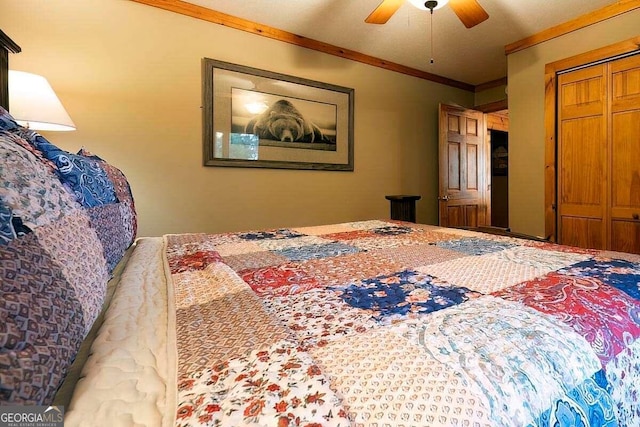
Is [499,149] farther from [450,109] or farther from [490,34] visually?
[490,34]

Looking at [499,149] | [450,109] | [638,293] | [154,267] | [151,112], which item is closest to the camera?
[638,293]

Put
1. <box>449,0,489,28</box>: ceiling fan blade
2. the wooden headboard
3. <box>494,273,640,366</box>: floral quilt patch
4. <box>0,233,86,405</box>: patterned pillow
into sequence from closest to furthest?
<box>0,233,86,405</box>: patterned pillow, <box>494,273,640,366</box>: floral quilt patch, the wooden headboard, <box>449,0,489,28</box>: ceiling fan blade

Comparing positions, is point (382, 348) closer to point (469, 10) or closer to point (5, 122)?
point (5, 122)

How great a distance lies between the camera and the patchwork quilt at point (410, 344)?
1.35 feet

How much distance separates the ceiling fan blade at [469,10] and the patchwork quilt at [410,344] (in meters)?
1.75

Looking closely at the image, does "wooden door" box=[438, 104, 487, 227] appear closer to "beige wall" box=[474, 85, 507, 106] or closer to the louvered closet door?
"beige wall" box=[474, 85, 507, 106]

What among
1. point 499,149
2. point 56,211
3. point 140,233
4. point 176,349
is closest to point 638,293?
point 176,349

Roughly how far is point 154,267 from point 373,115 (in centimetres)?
322

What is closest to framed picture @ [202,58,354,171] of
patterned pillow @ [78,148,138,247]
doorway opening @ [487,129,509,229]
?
patterned pillow @ [78,148,138,247]

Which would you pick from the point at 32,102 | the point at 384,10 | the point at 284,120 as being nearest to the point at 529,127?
the point at 384,10

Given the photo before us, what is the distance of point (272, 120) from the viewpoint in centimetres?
302

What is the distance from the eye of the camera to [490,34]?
310 centimetres

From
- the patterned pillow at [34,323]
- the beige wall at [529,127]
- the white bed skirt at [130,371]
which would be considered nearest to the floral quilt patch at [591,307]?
the white bed skirt at [130,371]

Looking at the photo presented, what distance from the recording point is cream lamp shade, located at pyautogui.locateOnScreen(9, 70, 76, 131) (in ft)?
5.32
